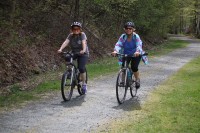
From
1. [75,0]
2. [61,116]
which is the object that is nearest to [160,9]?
[75,0]

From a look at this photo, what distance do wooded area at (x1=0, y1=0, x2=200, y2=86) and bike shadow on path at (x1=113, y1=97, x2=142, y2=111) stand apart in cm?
433

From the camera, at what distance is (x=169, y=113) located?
9453 millimetres

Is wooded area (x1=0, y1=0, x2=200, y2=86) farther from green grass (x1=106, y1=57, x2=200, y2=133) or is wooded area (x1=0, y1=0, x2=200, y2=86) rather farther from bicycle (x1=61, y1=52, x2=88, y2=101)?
green grass (x1=106, y1=57, x2=200, y2=133)

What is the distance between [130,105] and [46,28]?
399 inches

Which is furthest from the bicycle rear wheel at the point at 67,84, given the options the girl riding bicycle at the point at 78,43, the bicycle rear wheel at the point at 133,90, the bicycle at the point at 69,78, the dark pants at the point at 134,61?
the bicycle rear wheel at the point at 133,90

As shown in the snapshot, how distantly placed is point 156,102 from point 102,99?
1542 mm

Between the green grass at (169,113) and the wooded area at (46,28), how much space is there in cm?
512

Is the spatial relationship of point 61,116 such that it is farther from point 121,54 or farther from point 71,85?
point 121,54

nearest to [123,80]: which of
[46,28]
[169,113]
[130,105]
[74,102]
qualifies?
[130,105]

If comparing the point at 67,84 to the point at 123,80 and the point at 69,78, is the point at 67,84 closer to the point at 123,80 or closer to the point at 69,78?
the point at 69,78

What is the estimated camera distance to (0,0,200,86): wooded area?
14437mm

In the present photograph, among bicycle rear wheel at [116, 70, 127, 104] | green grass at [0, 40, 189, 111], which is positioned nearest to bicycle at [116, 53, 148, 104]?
bicycle rear wheel at [116, 70, 127, 104]

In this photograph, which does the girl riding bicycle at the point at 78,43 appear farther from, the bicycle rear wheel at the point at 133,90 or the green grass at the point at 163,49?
the green grass at the point at 163,49

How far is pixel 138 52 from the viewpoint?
10320 mm
